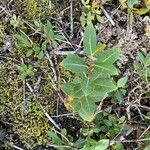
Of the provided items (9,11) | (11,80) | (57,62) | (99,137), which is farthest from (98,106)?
(9,11)

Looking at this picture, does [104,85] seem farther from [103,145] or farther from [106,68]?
[103,145]

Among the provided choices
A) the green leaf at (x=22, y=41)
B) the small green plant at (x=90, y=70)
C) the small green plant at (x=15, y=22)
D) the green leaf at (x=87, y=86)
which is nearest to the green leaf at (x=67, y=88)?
the small green plant at (x=90, y=70)

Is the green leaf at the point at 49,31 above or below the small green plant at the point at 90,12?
below

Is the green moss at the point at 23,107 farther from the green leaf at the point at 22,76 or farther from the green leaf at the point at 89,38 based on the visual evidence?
the green leaf at the point at 89,38

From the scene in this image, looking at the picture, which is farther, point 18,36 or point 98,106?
point 18,36

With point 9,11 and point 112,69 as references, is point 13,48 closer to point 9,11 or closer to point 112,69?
point 9,11

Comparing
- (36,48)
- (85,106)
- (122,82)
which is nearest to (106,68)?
(85,106)

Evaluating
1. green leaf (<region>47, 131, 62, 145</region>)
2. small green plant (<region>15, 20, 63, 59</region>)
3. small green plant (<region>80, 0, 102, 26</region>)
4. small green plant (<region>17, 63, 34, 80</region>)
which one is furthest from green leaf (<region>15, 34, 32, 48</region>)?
green leaf (<region>47, 131, 62, 145</region>)

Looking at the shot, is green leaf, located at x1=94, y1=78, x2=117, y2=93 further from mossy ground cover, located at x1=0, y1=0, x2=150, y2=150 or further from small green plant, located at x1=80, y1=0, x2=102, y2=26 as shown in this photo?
small green plant, located at x1=80, y1=0, x2=102, y2=26
